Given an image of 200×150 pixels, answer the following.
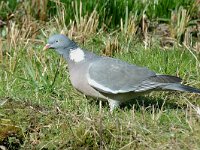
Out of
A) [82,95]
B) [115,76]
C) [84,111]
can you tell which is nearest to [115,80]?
[115,76]

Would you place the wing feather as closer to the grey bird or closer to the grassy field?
the grey bird

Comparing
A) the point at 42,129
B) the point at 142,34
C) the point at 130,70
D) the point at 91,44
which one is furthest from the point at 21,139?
the point at 142,34

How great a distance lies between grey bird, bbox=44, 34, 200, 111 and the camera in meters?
5.59

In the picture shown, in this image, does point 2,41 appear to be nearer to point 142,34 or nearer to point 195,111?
point 142,34

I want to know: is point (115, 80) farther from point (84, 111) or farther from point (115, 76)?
point (84, 111)

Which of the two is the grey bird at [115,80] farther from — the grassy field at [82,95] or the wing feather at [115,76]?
the grassy field at [82,95]

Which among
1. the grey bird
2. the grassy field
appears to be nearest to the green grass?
the grassy field

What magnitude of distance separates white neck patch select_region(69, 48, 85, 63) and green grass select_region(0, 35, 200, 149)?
34 centimetres

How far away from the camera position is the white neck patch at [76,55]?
19.4 feet

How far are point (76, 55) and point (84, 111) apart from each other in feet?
2.25

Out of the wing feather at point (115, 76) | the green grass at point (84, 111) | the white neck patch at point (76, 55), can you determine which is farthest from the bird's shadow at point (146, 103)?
the white neck patch at point (76, 55)

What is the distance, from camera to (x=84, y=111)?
17.8 ft

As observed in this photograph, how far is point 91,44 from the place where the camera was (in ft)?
24.1

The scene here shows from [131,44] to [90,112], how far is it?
81.6 inches
